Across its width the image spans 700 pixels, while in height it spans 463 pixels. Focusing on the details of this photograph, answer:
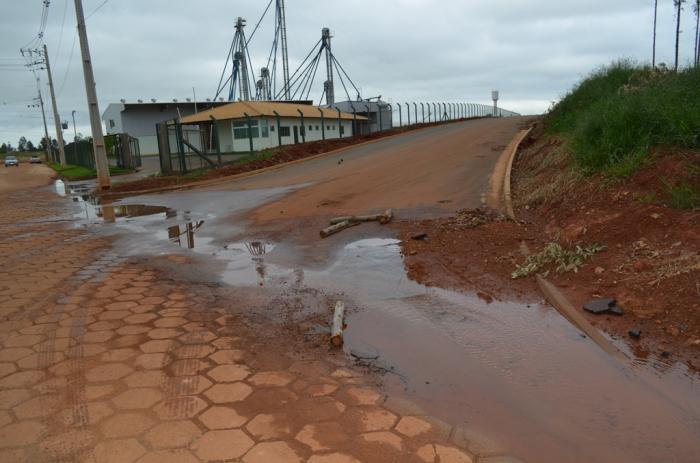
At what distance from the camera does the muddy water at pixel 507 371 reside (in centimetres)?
291

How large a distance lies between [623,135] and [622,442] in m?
5.55

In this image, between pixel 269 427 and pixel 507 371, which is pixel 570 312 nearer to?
pixel 507 371

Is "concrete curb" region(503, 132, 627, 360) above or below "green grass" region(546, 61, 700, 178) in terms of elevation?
below

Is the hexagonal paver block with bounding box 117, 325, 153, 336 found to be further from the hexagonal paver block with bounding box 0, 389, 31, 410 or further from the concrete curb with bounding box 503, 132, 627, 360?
the concrete curb with bounding box 503, 132, 627, 360

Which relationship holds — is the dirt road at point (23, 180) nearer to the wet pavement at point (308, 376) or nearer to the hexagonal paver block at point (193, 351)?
the wet pavement at point (308, 376)

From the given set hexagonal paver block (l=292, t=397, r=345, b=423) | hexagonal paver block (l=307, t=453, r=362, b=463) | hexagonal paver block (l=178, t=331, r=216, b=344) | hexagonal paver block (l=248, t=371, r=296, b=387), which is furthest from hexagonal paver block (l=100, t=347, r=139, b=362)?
hexagonal paver block (l=307, t=453, r=362, b=463)

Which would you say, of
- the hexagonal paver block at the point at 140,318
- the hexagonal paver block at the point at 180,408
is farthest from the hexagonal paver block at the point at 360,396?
the hexagonal paver block at the point at 140,318

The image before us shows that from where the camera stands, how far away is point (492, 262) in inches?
239

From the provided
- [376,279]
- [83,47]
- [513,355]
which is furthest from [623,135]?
[83,47]

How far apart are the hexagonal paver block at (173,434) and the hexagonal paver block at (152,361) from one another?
820mm

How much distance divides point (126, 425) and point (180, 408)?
12.3 inches

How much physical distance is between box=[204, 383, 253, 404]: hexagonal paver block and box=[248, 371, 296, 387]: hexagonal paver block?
9 centimetres

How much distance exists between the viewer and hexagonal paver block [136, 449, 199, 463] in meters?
2.67

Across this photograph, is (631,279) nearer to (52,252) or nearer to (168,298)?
(168,298)
